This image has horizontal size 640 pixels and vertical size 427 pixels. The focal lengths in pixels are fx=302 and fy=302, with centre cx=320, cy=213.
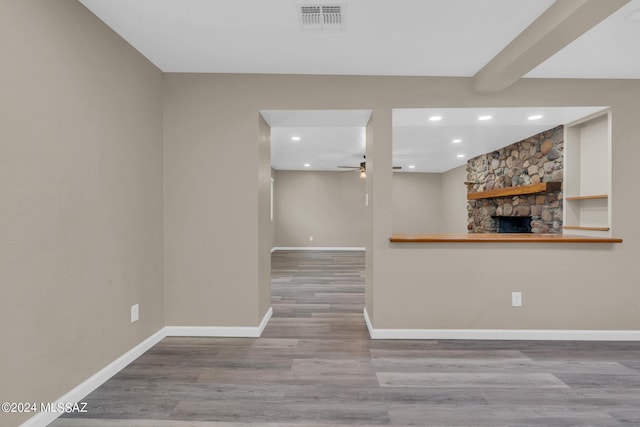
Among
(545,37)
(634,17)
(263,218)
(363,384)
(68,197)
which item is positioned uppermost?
(634,17)

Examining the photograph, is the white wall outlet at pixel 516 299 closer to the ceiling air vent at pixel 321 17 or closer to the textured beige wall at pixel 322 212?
the ceiling air vent at pixel 321 17

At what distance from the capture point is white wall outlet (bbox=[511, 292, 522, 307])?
8.92 feet

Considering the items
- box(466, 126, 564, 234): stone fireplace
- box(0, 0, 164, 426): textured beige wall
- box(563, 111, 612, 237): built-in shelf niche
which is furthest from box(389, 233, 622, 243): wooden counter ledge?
box(0, 0, 164, 426): textured beige wall

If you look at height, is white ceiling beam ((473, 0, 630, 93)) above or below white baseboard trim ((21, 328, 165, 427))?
above

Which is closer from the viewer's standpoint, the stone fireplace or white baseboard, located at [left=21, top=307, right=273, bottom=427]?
white baseboard, located at [left=21, top=307, right=273, bottom=427]

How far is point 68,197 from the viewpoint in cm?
175

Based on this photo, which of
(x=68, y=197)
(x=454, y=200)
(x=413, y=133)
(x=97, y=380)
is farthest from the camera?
Answer: (x=454, y=200)

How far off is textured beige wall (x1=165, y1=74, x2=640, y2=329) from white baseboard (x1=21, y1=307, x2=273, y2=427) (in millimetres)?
117

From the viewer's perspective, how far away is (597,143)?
303 cm

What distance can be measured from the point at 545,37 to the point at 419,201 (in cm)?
766

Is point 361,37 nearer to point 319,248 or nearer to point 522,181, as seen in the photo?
point 522,181

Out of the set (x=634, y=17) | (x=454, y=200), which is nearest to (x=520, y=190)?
(x=634, y=17)

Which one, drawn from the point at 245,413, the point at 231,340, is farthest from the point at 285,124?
the point at 245,413

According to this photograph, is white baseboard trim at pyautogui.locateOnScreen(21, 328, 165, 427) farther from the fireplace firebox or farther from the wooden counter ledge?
the fireplace firebox
